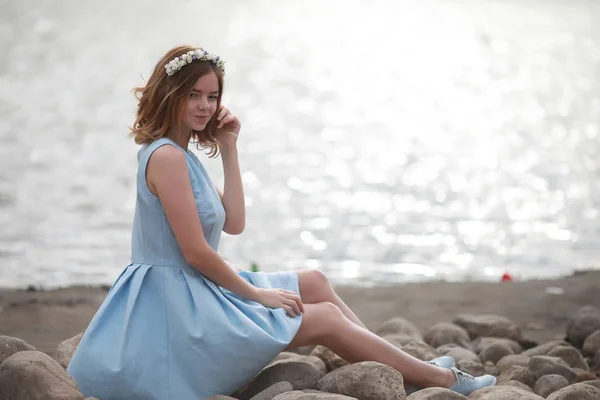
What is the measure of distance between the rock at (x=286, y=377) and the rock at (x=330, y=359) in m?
0.30

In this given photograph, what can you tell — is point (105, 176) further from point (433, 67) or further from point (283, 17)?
point (283, 17)

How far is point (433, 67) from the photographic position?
25.0 metres

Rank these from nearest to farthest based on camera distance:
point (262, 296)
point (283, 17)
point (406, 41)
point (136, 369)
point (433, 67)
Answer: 1. point (136, 369)
2. point (262, 296)
3. point (433, 67)
4. point (406, 41)
5. point (283, 17)

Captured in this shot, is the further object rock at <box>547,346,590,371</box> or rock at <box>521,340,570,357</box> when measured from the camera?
rock at <box>521,340,570,357</box>

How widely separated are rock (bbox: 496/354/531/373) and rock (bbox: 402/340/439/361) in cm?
34

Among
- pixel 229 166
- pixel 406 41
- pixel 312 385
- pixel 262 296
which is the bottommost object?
pixel 312 385

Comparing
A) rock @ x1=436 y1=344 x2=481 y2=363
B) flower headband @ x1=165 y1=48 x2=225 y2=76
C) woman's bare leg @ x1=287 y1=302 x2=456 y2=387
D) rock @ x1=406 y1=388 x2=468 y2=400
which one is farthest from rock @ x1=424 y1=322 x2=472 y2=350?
flower headband @ x1=165 y1=48 x2=225 y2=76

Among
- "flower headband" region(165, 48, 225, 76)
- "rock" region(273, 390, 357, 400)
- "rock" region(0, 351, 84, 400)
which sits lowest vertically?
"rock" region(273, 390, 357, 400)

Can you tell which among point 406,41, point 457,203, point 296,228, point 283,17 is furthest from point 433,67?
point 296,228

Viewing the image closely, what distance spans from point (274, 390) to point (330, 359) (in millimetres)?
629

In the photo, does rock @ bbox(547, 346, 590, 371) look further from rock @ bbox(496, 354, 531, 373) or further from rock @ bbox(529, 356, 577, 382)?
rock @ bbox(529, 356, 577, 382)

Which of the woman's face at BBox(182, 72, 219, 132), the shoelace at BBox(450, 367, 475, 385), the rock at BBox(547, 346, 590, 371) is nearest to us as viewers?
the woman's face at BBox(182, 72, 219, 132)

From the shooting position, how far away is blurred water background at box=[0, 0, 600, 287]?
990 centimetres

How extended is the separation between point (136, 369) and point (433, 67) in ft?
71.3
